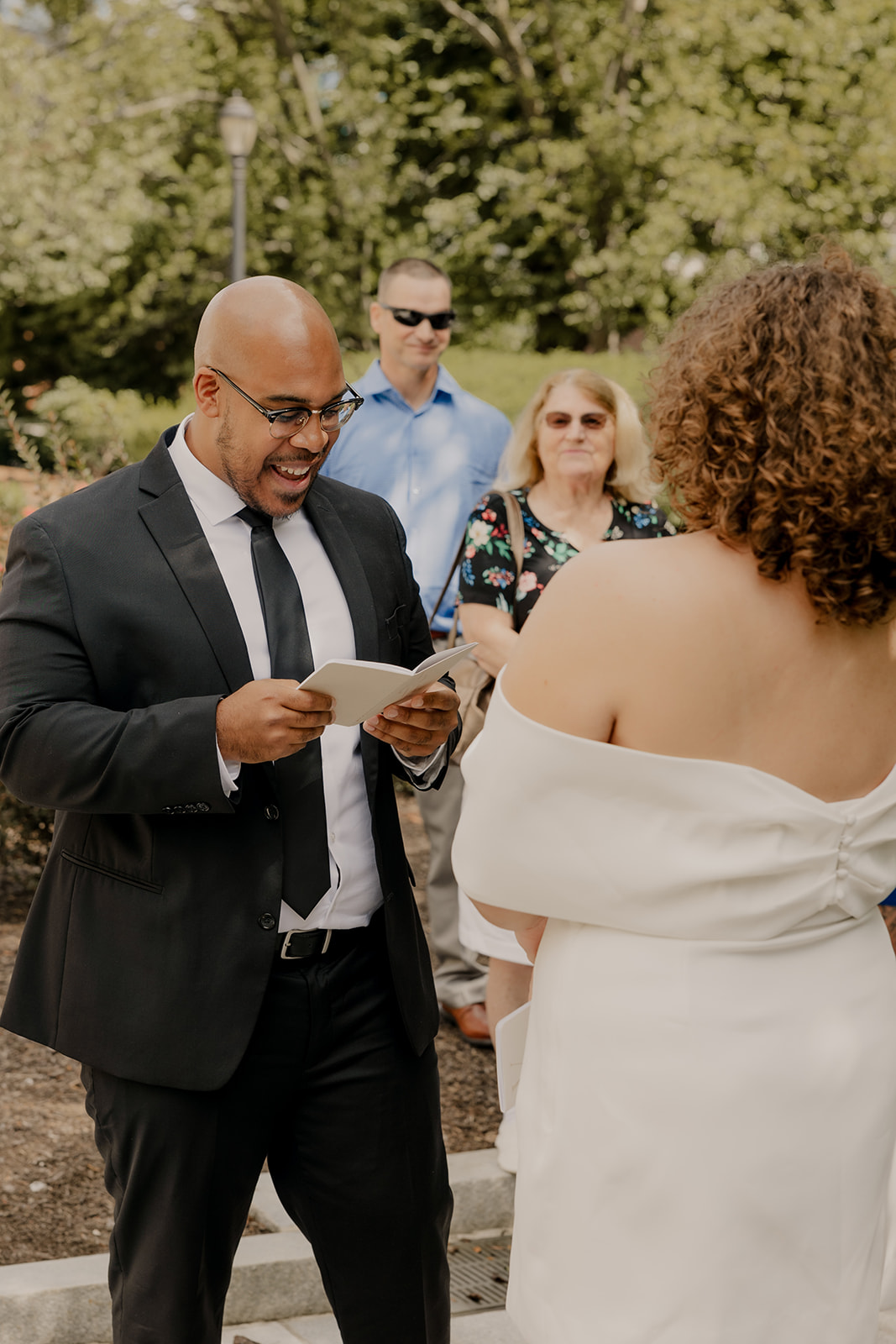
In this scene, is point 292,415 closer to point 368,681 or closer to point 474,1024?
point 368,681

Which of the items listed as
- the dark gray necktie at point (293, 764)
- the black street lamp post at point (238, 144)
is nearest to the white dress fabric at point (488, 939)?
the dark gray necktie at point (293, 764)

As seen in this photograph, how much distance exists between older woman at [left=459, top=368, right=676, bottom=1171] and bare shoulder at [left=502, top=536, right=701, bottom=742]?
2399mm

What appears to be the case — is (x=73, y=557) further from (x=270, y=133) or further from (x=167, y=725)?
(x=270, y=133)

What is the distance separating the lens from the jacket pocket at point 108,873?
90.4 inches

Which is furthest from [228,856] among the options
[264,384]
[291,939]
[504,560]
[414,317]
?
[414,317]

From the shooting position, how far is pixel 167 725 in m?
2.19

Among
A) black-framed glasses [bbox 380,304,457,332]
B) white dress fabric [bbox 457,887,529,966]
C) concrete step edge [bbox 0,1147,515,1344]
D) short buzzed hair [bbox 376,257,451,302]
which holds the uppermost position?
short buzzed hair [bbox 376,257,451,302]

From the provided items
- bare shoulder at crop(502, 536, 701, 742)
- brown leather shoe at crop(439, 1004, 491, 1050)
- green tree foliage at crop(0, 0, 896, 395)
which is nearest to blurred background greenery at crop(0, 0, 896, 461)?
green tree foliage at crop(0, 0, 896, 395)

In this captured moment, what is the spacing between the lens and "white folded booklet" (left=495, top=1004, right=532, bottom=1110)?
2.23 m

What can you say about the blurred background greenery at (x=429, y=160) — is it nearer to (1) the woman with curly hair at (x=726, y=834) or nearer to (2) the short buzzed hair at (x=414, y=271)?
(2) the short buzzed hair at (x=414, y=271)

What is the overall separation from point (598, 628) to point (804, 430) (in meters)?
0.36

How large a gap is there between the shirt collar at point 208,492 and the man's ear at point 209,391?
0.10 m

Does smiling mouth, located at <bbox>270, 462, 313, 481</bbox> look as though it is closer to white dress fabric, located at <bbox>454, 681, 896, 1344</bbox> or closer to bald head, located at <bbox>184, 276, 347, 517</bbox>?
bald head, located at <bbox>184, 276, 347, 517</bbox>

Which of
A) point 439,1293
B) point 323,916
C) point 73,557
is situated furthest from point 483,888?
point 439,1293
